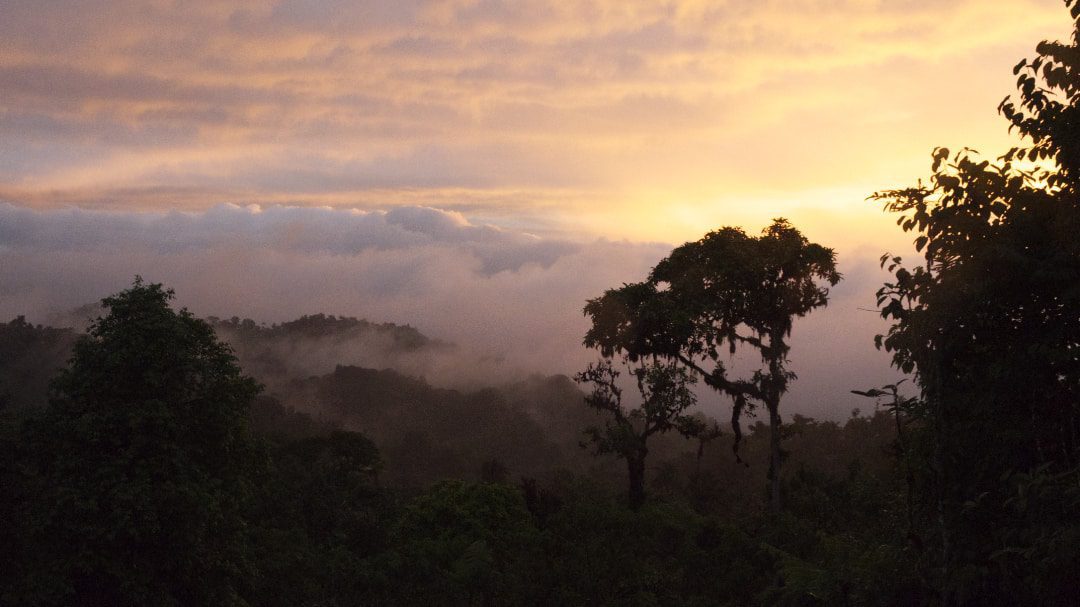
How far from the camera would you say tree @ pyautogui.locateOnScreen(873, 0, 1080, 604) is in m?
11.5

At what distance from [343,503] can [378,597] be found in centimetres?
2546

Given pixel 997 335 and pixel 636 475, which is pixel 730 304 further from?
pixel 997 335

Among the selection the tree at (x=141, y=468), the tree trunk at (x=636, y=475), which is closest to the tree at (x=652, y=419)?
the tree trunk at (x=636, y=475)

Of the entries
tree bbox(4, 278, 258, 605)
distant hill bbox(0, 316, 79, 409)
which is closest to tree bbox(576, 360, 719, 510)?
tree bbox(4, 278, 258, 605)

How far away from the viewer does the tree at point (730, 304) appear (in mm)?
39375

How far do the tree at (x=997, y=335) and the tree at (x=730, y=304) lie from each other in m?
26.7

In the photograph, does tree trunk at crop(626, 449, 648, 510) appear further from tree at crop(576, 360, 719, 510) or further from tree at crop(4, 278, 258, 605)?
tree at crop(4, 278, 258, 605)

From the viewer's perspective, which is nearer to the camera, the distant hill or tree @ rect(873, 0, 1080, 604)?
tree @ rect(873, 0, 1080, 604)

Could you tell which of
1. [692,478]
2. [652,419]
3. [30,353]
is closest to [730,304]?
[652,419]

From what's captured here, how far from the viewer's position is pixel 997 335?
1247 centimetres

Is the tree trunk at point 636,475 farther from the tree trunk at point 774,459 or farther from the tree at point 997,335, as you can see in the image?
the tree at point 997,335

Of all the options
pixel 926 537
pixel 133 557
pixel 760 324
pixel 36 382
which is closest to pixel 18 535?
pixel 133 557

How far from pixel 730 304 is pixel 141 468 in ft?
80.0

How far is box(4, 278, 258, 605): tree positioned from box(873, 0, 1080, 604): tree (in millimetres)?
18219
